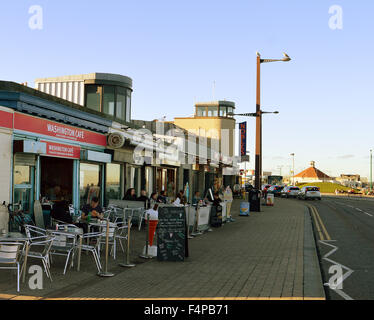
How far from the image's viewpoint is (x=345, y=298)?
7027 mm

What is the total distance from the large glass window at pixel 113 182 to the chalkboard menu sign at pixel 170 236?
28.6 ft

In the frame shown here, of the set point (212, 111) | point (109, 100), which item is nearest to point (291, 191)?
point (212, 111)

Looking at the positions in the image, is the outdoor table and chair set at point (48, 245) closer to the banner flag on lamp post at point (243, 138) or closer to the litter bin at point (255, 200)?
the litter bin at point (255, 200)

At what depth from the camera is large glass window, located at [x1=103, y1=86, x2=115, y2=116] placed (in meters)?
20.9

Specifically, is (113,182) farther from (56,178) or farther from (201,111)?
(201,111)

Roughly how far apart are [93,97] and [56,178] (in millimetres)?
7098

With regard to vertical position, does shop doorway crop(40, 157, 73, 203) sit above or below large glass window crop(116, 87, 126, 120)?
below

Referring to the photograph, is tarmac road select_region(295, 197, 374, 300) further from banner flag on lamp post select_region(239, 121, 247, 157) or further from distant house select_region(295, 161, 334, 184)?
distant house select_region(295, 161, 334, 184)

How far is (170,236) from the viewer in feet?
33.3

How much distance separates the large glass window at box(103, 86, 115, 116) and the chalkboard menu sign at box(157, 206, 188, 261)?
11.6 m

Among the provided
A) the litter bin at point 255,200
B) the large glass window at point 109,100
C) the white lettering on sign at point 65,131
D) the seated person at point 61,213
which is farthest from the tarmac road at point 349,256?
the large glass window at point 109,100

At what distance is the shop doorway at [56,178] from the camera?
48.0 feet

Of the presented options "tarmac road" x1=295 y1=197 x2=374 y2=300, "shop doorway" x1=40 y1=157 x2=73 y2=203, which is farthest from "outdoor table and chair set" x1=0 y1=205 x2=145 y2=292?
"tarmac road" x1=295 y1=197 x2=374 y2=300
